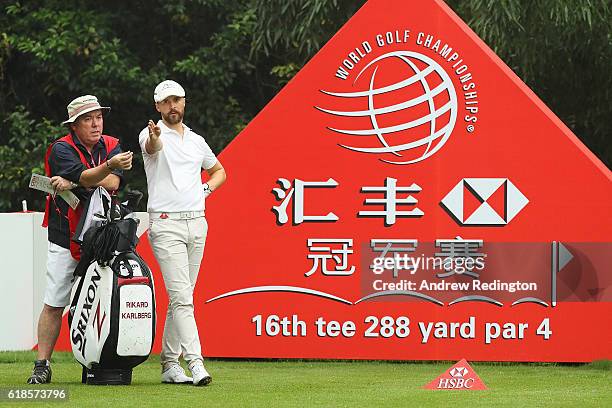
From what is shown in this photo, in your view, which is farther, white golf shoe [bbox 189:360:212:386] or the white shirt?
the white shirt

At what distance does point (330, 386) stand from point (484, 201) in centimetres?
218

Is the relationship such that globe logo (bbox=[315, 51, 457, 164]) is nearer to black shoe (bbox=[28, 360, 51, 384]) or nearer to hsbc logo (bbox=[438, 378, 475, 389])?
hsbc logo (bbox=[438, 378, 475, 389])

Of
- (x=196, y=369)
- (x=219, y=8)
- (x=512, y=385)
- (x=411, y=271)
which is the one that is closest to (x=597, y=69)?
(x=219, y=8)

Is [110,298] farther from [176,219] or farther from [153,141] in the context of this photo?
[153,141]

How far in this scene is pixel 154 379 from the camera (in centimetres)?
870

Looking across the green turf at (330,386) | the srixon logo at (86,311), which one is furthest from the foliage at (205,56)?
the srixon logo at (86,311)

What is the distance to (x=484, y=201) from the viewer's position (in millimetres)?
9984

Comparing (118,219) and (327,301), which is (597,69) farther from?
(118,219)

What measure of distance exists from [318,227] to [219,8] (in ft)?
28.2

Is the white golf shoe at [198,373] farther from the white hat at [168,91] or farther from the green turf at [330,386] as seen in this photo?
the white hat at [168,91]

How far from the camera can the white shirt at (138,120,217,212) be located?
8281 mm

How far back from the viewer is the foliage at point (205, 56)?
48.8 feet

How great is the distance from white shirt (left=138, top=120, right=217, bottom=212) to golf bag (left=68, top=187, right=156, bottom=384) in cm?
23

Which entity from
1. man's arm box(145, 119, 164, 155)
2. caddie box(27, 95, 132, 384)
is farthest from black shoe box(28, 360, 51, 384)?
man's arm box(145, 119, 164, 155)
